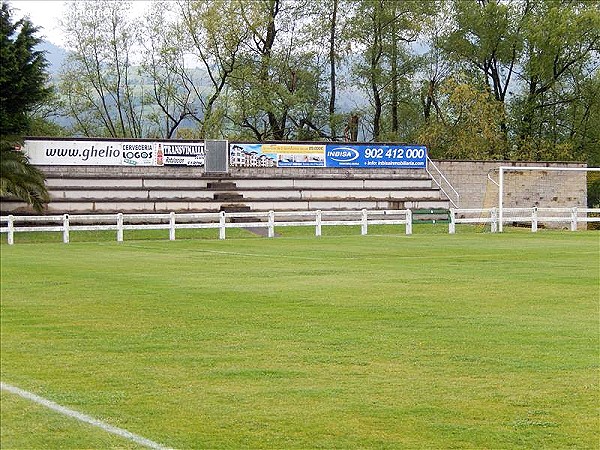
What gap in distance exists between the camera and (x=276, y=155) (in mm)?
48875

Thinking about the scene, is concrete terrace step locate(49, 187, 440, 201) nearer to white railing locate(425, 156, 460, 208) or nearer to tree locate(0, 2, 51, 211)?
white railing locate(425, 156, 460, 208)

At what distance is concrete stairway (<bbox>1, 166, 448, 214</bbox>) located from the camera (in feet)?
145

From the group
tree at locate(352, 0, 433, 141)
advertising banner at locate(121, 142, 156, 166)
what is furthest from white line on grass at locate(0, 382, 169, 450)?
tree at locate(352, 0, 433, 141)

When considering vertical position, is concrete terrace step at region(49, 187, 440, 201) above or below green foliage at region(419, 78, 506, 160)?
below

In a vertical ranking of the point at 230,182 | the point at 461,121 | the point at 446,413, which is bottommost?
the point at 446,413

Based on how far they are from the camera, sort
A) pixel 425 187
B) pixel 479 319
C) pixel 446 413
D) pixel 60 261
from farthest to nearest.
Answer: pixel 425 187, pixel 60 261, pixel 479 319, pixel 446 413

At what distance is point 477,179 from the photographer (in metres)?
51.9

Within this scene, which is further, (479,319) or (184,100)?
(184,100)

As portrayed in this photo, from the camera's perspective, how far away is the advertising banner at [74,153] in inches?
1780

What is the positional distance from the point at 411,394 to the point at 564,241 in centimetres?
2466

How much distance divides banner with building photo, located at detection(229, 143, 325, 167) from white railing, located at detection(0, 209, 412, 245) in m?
4.30

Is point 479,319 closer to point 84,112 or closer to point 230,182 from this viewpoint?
point 230,182

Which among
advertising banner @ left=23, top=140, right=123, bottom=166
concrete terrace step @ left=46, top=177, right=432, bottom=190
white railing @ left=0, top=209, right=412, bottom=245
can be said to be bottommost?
white railing @ left=0, top=209, right=412, bottom=245

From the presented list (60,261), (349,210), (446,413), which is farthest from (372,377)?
(349,210)
